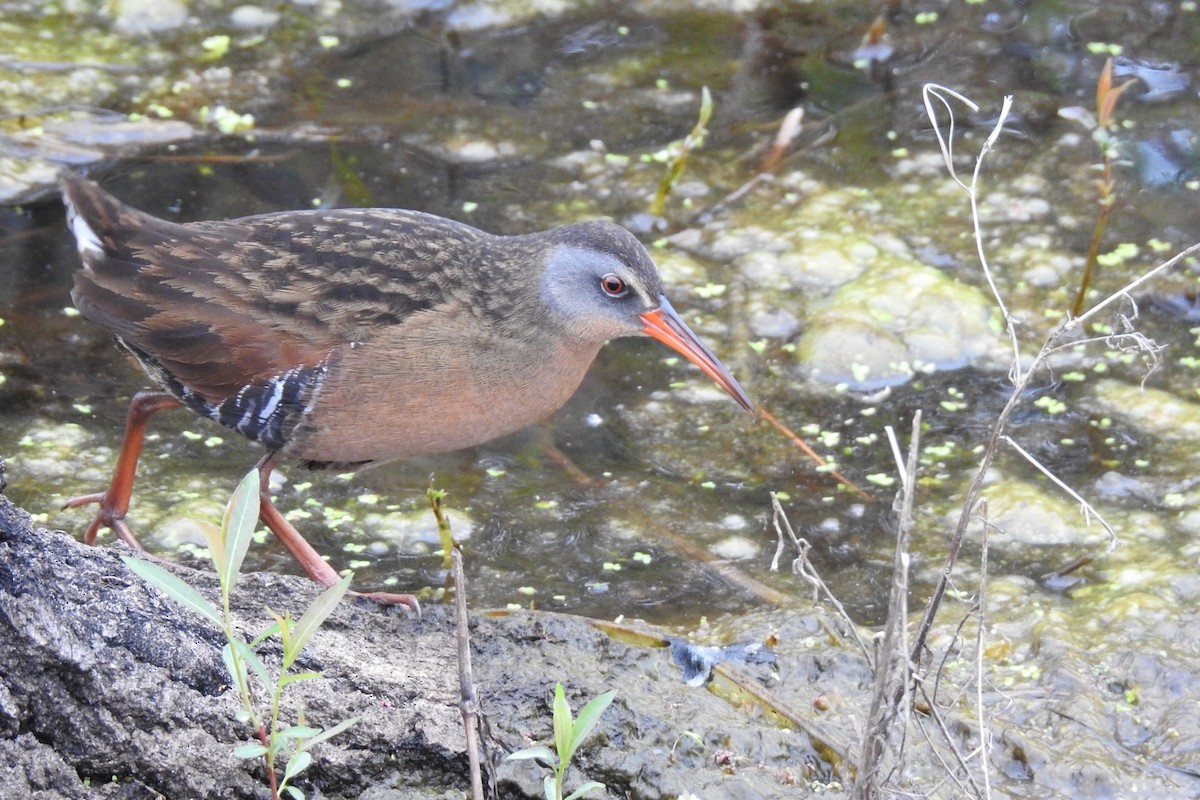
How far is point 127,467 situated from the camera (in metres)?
3.34

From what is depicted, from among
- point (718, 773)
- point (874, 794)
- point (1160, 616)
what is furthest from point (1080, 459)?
point (874, 794)

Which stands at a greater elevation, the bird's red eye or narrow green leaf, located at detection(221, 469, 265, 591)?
narrow green leaf, located at detection(221, 469, 265, 591)

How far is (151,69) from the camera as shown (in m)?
5.17

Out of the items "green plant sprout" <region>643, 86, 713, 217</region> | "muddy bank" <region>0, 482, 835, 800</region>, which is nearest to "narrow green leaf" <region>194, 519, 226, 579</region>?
"muddy bank" <region>0, 482, 835, 800</region>

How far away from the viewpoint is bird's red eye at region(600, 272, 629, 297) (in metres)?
3.31

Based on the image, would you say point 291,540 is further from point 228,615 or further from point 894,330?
point 894,330

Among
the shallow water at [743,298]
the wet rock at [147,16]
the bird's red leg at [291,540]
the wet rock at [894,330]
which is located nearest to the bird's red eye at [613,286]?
the shallow water at [743,298]

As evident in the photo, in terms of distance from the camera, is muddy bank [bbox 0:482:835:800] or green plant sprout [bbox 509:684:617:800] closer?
green plant sprout [bbox 509:684:617:800]

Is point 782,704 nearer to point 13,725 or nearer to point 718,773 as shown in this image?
point 718,773

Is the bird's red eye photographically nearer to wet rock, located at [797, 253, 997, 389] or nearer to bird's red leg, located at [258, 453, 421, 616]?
bird's red leg, located at [258, 453, 421, 616]

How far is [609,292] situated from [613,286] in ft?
0.06

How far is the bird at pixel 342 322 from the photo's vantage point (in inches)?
120

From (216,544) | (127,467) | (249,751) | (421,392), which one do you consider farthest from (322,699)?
(127,467)

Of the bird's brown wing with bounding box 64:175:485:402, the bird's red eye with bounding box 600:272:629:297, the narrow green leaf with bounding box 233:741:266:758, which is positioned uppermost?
the narrow green leaf with bounding box 233:741:266:758
